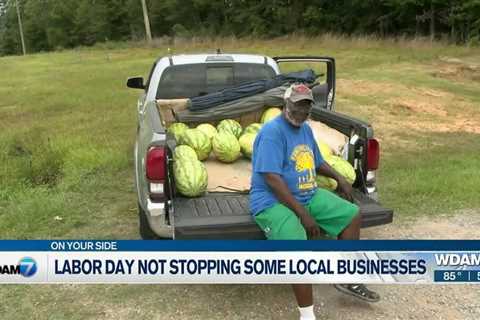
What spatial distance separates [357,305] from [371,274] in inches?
49.0

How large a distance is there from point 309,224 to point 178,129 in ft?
8.08

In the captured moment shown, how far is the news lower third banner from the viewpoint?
10.1ft

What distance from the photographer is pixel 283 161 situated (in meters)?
3.95

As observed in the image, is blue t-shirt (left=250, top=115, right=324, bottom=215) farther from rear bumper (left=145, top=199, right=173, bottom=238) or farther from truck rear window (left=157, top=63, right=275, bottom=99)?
truck rear window (left=157, top=63, right=275, bottom=99)

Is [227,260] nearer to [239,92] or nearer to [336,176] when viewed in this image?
[336,176]

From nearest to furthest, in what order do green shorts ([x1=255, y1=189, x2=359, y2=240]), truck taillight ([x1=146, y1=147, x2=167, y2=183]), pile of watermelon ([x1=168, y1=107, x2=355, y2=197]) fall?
green shorts ([x1=255, y1=189, x2=359, y2=240]) < truck taillight ([x1=146, y1=147, x2=167, y2=183]) < pile of watermelon ([x1=168, y1=107, x2=355, y2=197])

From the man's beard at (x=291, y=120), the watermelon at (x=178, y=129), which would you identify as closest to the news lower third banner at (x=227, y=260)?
the man's beard at (x=291, y=120)

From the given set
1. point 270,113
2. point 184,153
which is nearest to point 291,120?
point 184,153

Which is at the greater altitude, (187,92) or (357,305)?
(187,92)

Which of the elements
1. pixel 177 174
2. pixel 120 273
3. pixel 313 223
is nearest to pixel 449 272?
pixel 313 223

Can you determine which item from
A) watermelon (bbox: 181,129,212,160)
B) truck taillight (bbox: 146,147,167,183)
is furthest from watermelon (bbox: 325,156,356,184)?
truck taillight (bbox: 146,147,167,183)

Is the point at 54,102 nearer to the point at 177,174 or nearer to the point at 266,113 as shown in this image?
the point at 266,113

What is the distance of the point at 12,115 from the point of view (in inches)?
536

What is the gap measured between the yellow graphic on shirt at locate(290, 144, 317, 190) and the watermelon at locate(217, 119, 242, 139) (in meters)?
2.04
